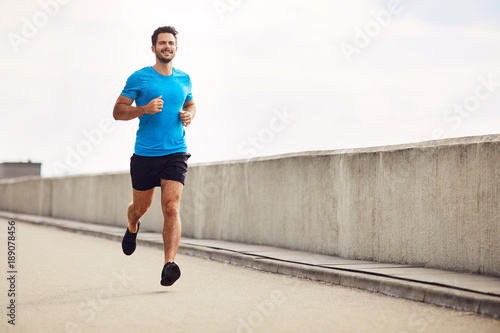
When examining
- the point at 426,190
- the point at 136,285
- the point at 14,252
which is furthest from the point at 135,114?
the point at 14,252

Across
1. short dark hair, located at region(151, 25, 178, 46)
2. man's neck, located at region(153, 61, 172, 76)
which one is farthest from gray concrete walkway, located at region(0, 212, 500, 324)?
short dark hair, located at region(151, 25, 178, 46)

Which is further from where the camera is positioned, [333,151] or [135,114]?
[333,151]

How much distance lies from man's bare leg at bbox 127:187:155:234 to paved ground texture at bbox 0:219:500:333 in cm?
64

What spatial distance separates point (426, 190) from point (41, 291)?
403cm

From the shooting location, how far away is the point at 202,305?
606 centimetres

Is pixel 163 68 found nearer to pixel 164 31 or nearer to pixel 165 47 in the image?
pixel 165 47

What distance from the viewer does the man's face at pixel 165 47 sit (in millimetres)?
6960

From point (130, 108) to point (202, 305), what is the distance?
1.96 metres

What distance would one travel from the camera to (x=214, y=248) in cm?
1082

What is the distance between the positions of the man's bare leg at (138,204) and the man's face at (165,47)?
4.28 feet

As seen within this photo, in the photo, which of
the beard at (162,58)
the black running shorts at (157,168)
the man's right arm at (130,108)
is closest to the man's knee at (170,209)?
the black running shorts at (157,168)

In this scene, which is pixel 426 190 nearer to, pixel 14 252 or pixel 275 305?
pixel 275 305

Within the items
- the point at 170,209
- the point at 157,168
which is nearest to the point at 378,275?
the point at 170,209

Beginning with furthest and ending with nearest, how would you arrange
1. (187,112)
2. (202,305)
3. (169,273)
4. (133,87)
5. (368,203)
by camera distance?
1. (368,203)
2. (187,112)
3. (133,87)
4. (169,273)
5. (202,305)
